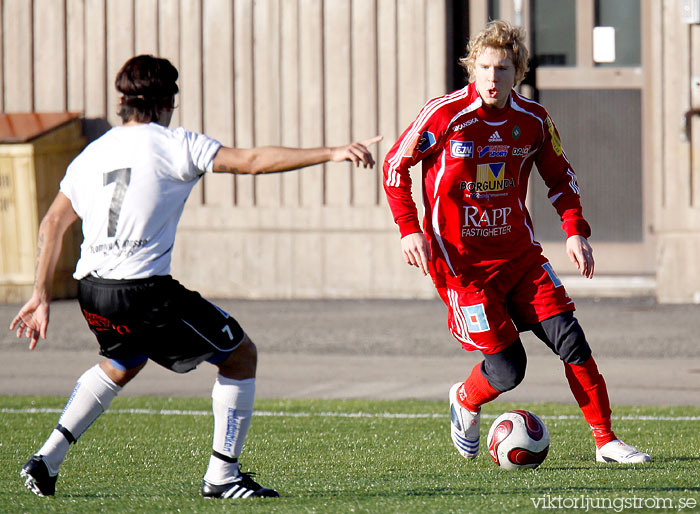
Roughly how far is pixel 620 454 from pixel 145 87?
2.79 meters

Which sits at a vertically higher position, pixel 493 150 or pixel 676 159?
pixel 493 150

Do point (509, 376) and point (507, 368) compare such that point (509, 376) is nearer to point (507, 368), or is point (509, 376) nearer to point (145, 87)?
point (507, 368)

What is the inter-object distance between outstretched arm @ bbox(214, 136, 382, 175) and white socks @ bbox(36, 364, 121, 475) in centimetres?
107

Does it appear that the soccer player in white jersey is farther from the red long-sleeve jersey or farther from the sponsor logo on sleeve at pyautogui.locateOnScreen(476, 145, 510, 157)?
the sponsor logo on sleeve at pyautogui.locateOnScreen(476, 145, 510, 157)

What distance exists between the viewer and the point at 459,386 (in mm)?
6250

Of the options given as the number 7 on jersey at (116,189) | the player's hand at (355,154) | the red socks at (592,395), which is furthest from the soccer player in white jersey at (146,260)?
the red socks at (592,395)

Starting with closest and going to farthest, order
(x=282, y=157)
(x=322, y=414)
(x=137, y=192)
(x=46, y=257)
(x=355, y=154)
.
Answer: (x=355, y=154)
(x=282, y=157)
(x=137, y=192)
(x=46, y=257)
(x=322, y=414)

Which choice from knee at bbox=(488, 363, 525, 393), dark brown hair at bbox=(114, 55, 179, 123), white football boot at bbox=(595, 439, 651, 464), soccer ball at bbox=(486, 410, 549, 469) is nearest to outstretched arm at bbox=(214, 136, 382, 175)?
dark brown hair at bbox=(114, 55, 179, 123)

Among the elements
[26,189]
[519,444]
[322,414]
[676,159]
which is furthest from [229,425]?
[26,189]

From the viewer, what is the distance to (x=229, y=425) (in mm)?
4906

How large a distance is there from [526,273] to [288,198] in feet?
27.3

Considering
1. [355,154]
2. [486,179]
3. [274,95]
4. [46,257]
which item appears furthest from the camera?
[274,95]

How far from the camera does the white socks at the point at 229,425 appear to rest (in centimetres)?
490

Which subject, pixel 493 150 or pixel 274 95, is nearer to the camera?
pixel 493 150
